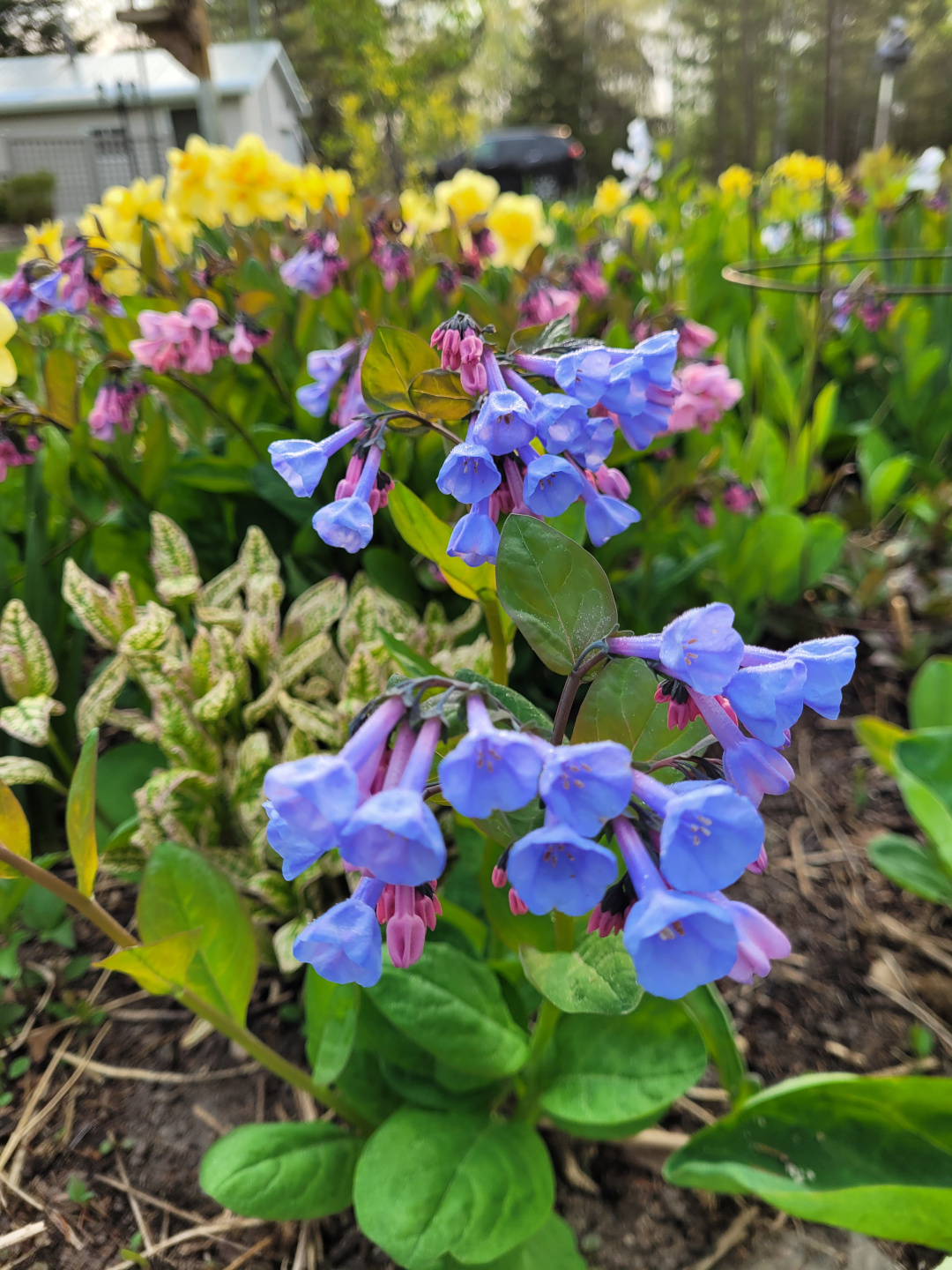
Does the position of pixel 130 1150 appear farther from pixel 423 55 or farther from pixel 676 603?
pixel 423 55

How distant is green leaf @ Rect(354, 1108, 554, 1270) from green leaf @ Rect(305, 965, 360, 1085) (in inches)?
3.1

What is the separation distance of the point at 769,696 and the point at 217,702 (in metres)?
0.86

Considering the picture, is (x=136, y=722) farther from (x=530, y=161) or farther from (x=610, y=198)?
(x=530, y=161)

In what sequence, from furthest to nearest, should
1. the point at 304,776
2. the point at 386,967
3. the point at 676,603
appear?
the point at 676,603 → the point at 386,967 → the point at 304,776

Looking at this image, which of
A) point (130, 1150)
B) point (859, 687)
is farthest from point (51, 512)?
point (859, 687)

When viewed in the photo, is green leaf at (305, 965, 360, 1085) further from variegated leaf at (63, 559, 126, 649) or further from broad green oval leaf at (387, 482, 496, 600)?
variegated leaf at (63, 559, 126, 649)

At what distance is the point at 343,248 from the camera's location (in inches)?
70.1

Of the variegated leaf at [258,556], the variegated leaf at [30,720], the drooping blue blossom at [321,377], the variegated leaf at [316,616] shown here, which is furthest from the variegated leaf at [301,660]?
the drooping blue blossom at [321,377]

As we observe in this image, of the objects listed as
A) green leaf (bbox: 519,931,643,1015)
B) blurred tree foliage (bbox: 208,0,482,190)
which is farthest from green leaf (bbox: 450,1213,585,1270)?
blurred tree foliage (bbox: 208,0,482,190)

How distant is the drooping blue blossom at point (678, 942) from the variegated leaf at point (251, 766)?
79cm

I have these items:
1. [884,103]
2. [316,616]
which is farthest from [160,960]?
[884,103]

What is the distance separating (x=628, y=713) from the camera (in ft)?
1.93

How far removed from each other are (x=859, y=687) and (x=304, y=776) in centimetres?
174

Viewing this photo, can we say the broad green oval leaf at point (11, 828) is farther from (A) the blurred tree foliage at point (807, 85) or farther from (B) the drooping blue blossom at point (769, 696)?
(A) the blurred tree foliage at point (807, 85)
